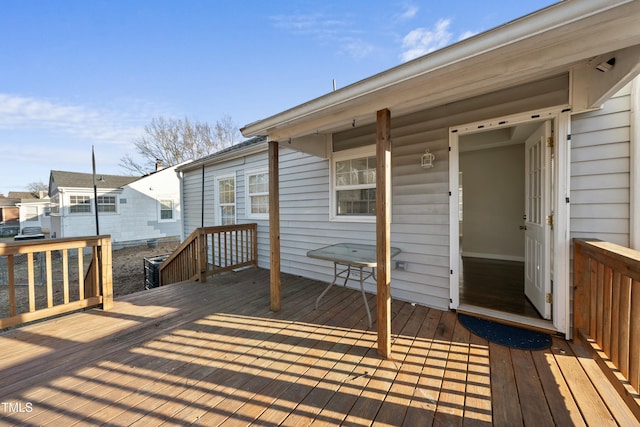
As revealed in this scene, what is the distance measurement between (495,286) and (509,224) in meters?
2.62

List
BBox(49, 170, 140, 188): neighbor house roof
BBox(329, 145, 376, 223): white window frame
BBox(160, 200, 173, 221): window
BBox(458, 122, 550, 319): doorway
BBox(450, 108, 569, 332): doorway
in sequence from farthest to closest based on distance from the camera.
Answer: BBox(160, 200, 173, 221): window
BBox(49, 170, 140, 188): neighbor house roof
BBox(329, 145, 376, 223): white window frame
BBox(458, 122, 550, 319): doorway
BBox(450, 108, 569, 332): doorway

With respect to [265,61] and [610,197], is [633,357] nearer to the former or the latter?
[610,197]

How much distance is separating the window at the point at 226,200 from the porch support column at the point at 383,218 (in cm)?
485

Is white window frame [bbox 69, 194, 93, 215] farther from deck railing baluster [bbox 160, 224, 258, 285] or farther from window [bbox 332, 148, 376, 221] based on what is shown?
window [bbox 332, 148, 376, 221]

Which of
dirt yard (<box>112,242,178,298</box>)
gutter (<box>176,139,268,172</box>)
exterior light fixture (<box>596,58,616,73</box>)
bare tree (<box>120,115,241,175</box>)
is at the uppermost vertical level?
bare tree (<box>120,115,241,175</box>)

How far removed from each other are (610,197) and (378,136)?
2186mm

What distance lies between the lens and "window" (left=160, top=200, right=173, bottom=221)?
13.5 meters

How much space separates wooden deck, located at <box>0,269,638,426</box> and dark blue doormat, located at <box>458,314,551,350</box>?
93 millimetres

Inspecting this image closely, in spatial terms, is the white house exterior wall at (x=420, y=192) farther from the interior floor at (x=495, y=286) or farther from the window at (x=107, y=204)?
the window at (x=107, y=204)

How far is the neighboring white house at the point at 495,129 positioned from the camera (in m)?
1.43

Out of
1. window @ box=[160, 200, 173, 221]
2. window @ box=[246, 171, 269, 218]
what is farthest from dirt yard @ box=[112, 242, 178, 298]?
window @ box=[246, 171, 269, 218]

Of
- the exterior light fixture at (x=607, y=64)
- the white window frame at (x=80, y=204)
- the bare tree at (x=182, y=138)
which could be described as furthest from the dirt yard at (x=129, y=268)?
the exterior light fixture at (x=607, y=64)

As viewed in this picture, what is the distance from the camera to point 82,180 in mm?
12148

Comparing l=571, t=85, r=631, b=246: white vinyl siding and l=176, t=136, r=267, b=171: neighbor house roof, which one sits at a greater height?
l=176, t=136, r=267, b=171: neighbor house roof
